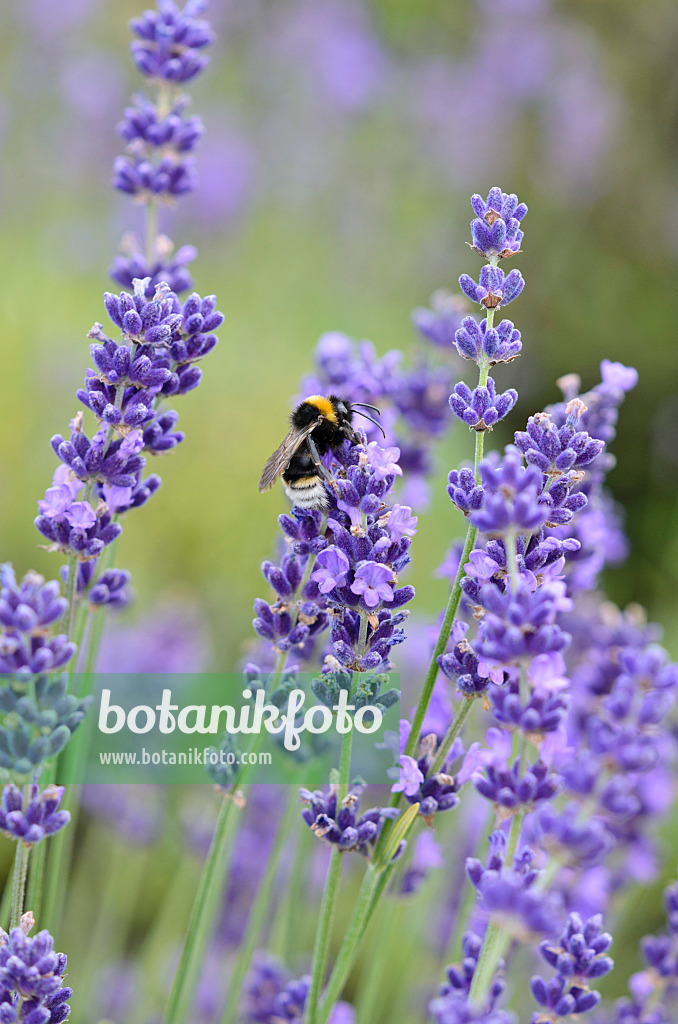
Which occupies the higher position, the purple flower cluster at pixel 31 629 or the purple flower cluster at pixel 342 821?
the purple flower cluster at pixel 31 629

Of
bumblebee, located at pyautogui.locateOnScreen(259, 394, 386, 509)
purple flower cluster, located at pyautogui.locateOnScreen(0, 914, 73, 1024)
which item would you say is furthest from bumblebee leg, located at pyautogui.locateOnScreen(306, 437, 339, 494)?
purple flower cluster, located at pyautogui.locateOnScreen(0, 914, 73, 1024)

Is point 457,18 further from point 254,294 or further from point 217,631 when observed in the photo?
point 217,631

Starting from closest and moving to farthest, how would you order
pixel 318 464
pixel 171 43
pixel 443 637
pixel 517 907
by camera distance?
pixel 517 907, pixel 443 637, pixel 318 464, pixel 171 43

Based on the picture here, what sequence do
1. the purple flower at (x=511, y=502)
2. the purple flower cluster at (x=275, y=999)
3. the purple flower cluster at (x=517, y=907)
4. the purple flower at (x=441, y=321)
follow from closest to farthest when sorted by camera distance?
the purple flower cluster at (x=517, y=907) → the purple flower at (x=511, y=502) → the purple flower cluster at (x=275, y=999) → the purple flower at (x=441, y=321)

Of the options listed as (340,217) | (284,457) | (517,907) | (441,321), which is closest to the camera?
(517,907)

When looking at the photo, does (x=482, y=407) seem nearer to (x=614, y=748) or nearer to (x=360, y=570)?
(x=360, y=570)

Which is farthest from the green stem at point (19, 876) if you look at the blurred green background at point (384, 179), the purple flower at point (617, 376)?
the blurred green background at point (384, 179)

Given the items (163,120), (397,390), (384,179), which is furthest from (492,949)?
(384,179)

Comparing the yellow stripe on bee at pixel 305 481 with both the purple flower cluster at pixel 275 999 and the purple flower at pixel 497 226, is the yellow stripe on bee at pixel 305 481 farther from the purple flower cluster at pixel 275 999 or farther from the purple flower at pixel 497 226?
the purple flower cluster at pixel 275 999
